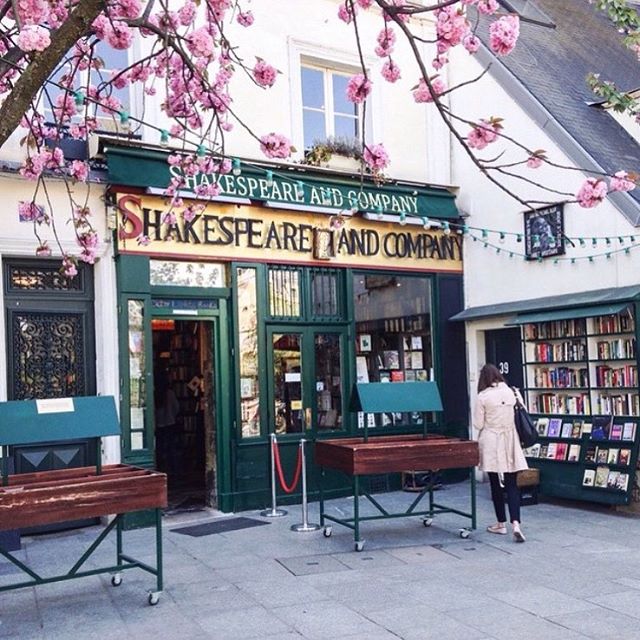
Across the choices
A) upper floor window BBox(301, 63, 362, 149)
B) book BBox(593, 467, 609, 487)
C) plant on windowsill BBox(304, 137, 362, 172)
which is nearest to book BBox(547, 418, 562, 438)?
book BBox(593, 467, 609, 487)

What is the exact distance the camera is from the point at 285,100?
10531 millimetres

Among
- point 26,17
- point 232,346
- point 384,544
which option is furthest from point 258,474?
point 26,17

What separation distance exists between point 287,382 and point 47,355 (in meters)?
3.01

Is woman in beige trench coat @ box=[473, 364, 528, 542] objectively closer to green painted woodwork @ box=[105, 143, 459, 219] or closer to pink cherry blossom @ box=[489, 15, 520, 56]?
green painted woodwork @ box=[105, 143, 459, 219]

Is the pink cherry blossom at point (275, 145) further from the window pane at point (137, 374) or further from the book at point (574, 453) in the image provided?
the book at point (574, 453)

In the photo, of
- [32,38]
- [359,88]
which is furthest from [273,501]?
[32,38]

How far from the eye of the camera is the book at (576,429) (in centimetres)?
976

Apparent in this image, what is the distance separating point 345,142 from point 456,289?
8.85 feet

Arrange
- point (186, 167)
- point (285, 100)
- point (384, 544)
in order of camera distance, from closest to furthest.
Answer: point (186, 167) < point (384, 544) < point (285, 100)

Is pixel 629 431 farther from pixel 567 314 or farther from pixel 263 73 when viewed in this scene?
pixel 263 73

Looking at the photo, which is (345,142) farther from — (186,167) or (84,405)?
(84,405)

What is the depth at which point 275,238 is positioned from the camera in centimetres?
1023

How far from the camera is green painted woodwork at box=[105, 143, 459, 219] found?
9.04m

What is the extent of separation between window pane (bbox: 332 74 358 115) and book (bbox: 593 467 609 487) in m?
5.88
